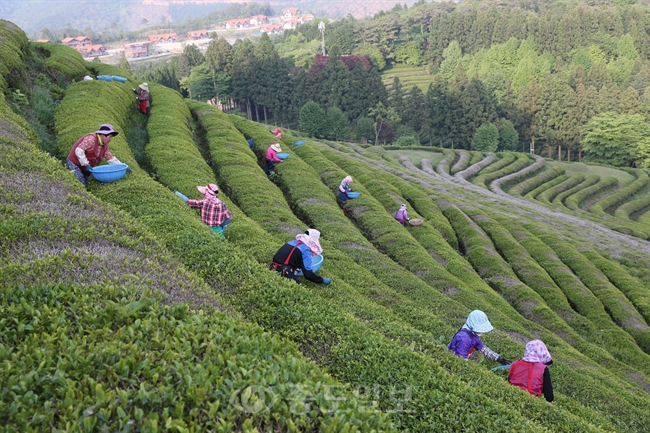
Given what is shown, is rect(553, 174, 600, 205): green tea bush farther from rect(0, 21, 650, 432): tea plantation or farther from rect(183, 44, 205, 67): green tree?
rect(183, 44, 205, 67): green tree

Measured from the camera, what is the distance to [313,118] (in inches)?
3349

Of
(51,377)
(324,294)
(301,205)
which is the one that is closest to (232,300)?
(324,294)

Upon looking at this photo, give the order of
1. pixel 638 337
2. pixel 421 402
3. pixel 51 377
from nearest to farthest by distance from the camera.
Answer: pixel 51 377 < pixel 421 402 < pixel 638 337

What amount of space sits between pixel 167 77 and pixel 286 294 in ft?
357

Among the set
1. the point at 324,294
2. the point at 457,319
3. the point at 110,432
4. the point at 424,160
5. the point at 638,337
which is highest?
the point at 110,432

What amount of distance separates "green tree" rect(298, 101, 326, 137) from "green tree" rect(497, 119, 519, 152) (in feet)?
112

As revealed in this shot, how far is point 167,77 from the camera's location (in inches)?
4225

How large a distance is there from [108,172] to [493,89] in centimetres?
10912

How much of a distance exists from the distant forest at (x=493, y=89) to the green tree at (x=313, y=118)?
1.12 ft

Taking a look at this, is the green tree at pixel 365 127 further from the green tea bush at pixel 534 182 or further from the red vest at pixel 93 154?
the red vest at pixel 93 154

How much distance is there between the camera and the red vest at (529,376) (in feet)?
31.4

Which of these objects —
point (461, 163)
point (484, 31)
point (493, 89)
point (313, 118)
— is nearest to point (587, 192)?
point (461, 163)

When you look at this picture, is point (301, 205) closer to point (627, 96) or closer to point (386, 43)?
point (627, 96)

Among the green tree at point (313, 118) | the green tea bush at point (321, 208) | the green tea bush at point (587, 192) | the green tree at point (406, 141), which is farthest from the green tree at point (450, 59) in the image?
the green tea bush at point (321, 208)
